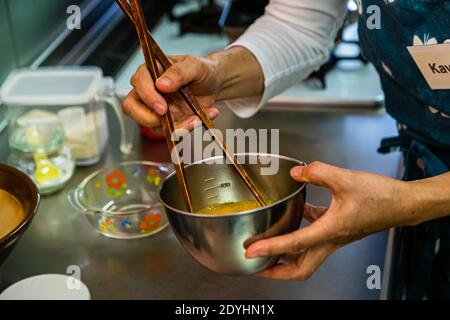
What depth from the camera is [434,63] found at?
87 centimetres

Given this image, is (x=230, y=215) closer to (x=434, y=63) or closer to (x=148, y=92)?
(x=148, y=92)

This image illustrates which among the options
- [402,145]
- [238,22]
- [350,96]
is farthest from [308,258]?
[238,22]

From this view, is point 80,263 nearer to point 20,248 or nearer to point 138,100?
point 20,248

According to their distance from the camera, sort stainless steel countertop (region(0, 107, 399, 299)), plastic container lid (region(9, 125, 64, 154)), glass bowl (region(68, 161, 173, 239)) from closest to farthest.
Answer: stainless steel countertop (region(0, 107, 399, 299)) < glass bowl (region(68, 161, 173, 239)) < plastic container lid (region(9, 125, 64, 154))

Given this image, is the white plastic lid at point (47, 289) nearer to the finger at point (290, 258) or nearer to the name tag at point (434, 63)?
the finger at point (290, 258)

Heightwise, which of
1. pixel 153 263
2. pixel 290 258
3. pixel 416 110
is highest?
pixel 416 110

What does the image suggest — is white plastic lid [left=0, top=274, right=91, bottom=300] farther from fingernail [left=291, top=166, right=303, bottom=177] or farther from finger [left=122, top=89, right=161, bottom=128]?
fingernail [left=291, top=166, right=303, bottom=177]

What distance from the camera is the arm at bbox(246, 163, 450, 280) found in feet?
2.35

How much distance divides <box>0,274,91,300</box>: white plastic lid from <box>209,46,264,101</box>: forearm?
1.15 feet

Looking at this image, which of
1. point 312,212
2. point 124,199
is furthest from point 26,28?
point 312,212

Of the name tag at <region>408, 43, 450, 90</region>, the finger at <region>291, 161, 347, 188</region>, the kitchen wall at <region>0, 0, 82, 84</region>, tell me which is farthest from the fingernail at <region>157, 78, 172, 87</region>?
the kitchen wall at <region>0, 0, 82, 84</region>

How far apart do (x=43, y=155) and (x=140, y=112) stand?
35 cm
